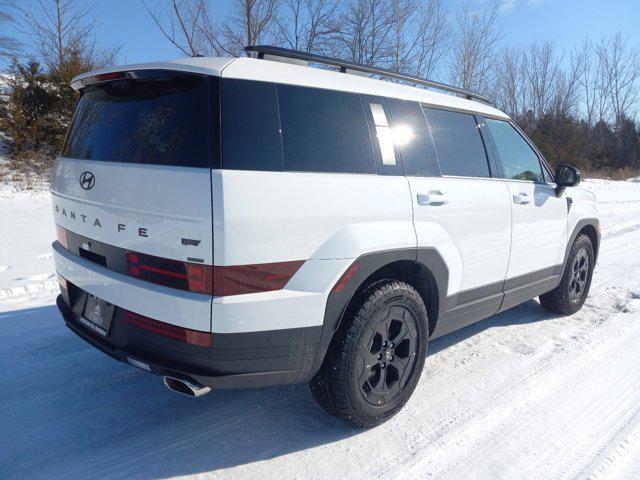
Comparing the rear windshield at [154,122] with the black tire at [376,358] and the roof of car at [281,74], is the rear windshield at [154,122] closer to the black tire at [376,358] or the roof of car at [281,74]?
the roof of car at [281,74]

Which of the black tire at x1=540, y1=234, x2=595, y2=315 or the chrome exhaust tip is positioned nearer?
the chrome exhaust tip

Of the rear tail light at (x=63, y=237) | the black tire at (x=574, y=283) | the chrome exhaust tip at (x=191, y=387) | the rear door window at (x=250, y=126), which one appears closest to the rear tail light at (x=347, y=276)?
the rear door window at (x=250, y=126)

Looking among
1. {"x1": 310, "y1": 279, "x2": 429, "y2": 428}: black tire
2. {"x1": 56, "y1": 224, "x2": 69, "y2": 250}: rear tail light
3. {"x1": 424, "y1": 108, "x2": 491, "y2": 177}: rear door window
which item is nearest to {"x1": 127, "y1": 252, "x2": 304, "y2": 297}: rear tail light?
{"x1": 310, "y1": 279, "x2": 429, "y2": 428}: black tire

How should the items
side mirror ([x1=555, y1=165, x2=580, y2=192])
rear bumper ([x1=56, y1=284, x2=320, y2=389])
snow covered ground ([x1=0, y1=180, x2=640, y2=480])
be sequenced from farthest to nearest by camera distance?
side mirror ([x1=555, y1=165, x2=580, y2=192])
snow covered ground ([x1=0, y1=180, x2=640, y2=480])
rear bumper ([x1=56, y1=284, x2=320, y2=389])

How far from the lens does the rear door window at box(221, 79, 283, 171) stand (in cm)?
207

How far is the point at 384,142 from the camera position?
2.72 m

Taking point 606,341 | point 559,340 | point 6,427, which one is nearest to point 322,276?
point 6,427

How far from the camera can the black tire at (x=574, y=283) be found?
14.8ft

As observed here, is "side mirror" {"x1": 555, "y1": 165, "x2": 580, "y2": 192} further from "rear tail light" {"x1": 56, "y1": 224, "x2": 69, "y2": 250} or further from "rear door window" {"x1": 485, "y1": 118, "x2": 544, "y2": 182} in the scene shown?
"rear tail light" {"x1": 56, "y1": 224, "x2": 69, "y2": 250}

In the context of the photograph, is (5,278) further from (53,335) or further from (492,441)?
(492,441)

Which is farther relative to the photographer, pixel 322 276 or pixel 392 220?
pixel 392 220

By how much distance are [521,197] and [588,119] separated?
4059 centimetres

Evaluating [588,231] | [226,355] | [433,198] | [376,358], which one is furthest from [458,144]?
[588,231]

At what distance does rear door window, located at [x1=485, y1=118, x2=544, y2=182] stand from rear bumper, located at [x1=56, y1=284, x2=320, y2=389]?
235 centimetres
